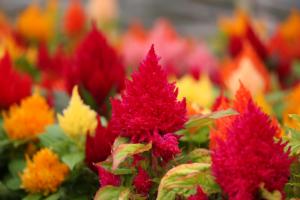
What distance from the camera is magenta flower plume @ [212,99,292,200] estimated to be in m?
1.44

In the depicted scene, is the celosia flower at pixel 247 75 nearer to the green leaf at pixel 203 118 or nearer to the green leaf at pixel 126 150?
the green leaf at pixel 203 118

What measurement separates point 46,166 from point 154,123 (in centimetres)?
57

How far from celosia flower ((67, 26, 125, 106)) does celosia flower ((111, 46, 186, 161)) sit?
88 cm

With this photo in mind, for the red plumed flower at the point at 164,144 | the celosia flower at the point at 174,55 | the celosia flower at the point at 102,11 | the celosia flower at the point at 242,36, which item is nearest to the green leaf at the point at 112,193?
the red plumed flower at the point at 164,144

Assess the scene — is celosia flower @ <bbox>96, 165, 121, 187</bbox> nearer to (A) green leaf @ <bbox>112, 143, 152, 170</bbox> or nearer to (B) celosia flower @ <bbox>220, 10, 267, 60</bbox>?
(A) green leaf @ <bbox>112, 143, 152, 170</bbox>

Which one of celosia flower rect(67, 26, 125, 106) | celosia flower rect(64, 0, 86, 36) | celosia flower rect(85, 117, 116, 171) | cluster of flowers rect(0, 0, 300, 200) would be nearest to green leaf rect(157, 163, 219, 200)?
cluster of flowers rect(0, 0, 300, 200)

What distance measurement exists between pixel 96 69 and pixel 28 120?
1.12 feet

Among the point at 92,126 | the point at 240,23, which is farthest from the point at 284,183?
the point at 240,23

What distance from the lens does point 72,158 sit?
1997mm

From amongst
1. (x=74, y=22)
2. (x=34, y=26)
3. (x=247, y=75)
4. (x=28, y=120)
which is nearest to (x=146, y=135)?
(x=28, y=120)

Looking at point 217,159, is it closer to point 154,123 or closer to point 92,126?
point 154,123

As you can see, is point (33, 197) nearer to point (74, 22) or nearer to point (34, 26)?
point (34, 26)

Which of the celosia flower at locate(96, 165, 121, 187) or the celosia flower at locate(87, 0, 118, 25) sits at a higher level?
the celosia flower at locate(87, 0, 118, 25)

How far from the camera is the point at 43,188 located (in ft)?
6.68
